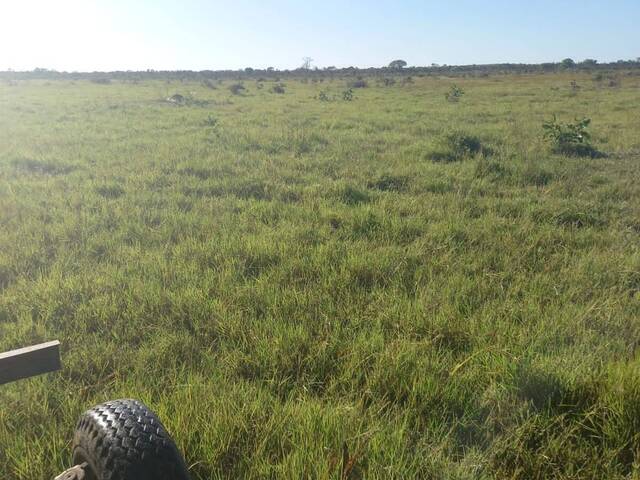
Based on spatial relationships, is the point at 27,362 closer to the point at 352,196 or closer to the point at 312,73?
the point at 352,196

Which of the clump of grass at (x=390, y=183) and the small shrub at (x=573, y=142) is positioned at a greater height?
the small shrub at (x=573, y=142)

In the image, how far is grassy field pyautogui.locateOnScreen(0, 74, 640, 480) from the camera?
6.76 ft

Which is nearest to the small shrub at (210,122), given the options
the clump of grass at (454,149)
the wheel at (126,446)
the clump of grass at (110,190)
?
the clump of grass at (454,149)

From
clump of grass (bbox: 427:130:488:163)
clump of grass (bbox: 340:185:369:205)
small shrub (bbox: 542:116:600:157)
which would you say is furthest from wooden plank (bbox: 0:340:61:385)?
small shrub (bbox: 542:116:600:157)

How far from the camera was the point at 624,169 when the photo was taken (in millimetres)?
7840

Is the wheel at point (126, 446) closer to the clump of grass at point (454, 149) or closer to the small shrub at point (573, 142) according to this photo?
the clump of grass at point (454, 149)

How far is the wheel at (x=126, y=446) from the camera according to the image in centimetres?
156

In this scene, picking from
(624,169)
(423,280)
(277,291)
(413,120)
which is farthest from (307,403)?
(413,120)

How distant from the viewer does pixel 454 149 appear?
8891mm

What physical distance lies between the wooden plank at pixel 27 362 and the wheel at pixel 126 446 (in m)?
0.24

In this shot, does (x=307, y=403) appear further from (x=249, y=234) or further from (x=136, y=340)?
(x=249, y=234)

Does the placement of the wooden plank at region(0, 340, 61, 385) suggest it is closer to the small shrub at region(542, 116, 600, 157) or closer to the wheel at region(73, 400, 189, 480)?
the wheel at region(73, 400, 189, 480)

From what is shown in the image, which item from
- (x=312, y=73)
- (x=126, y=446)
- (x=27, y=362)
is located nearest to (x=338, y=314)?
(x=126, y=446)

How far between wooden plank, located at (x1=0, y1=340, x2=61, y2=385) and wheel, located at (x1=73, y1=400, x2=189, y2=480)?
0.79 ft
